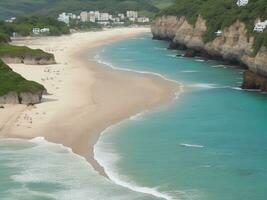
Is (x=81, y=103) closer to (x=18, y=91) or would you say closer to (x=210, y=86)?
(x=18, y=91)

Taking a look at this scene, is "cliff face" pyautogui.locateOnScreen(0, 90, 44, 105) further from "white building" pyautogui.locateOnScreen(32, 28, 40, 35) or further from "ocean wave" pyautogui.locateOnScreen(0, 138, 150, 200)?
"white building" pyautogui.locateOnScreen(32, 28, 40, 35)

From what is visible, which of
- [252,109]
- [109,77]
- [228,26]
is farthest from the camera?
[228,26]

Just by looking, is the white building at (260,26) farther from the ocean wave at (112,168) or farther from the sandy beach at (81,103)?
the ocean wave at (112,168)

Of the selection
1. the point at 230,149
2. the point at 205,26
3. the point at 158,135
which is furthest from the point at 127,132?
the point at 205,26

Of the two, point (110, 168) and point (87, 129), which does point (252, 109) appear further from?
point (110, 168)

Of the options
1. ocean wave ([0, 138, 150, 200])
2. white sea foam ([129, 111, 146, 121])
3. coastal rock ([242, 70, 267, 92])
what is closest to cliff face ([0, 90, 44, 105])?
white sea foam ([129, 111, 146, 121])

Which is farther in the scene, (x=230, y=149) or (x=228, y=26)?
(x=228, y=26)

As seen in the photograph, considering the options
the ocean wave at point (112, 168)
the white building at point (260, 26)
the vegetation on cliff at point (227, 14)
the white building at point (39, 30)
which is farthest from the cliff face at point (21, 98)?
the white building at point (39, 30)

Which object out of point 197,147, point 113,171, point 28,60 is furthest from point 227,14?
point 113,171
